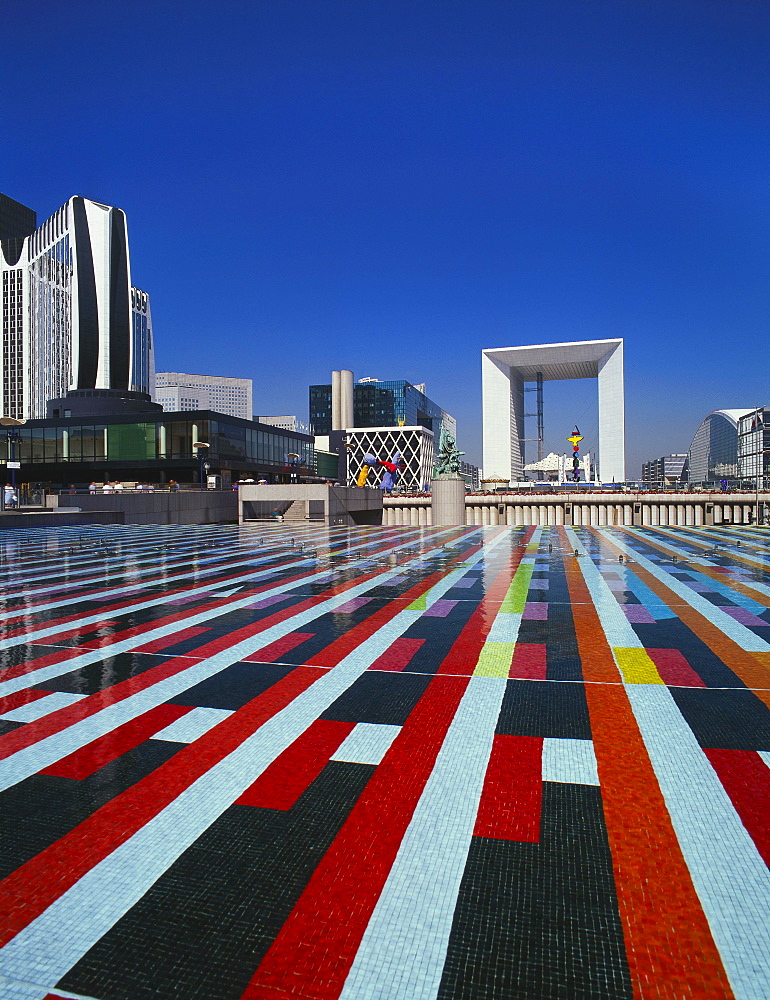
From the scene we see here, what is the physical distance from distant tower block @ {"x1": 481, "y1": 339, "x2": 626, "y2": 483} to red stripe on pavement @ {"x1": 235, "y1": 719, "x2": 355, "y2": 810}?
83.3 m

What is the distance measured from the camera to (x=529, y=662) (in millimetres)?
7070

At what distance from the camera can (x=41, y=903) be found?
3.01 metres

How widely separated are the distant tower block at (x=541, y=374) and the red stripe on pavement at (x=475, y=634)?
76.0 metres

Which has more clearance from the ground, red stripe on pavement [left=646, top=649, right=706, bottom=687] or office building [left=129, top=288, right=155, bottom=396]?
office building [left=129, top=288, right=155, bottom=396]

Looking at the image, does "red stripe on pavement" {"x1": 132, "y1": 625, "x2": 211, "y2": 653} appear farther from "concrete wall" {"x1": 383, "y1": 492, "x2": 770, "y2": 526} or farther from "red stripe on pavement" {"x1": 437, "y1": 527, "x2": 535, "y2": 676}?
"concrete wall" {"x1": 383, "y1": 492, "x2": 770, "y2": 526}

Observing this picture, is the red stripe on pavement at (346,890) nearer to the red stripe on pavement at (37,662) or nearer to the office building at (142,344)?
the red stripe on pavement at (37,662)

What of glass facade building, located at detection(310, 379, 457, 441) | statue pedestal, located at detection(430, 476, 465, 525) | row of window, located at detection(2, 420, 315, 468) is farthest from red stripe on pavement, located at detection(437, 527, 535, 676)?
glass facade building, located at detection(310, 379, 457, 441)

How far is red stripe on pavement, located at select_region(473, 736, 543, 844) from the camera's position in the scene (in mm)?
3586

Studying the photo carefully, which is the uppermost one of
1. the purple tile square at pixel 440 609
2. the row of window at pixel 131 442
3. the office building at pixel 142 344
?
the office building at pixel 142 344

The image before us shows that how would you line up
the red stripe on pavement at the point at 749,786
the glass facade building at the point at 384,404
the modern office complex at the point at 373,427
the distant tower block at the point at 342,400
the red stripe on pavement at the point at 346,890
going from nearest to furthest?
the red stripe on pavement at the point at 346,890 < the red stripe on pavement at the point at 749,786 < the modern office complex at the point at 373,427 < the distant tower block at the point at 342,400 < the glass facade building at the point at 384,404

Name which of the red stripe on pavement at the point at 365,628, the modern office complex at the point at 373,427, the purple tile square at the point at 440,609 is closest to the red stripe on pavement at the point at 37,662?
the red stripe on pavement at the point at 365,628

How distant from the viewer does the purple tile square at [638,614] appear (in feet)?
29.8

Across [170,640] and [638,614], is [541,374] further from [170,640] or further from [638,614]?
[170,640]

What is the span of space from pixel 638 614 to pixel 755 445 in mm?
158732
